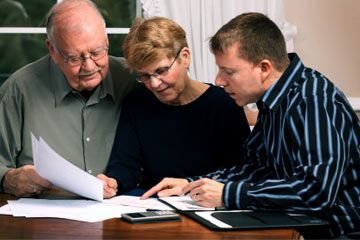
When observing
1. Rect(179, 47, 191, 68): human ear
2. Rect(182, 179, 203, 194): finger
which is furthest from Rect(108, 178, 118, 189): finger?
Rect(179, 47, 191, 68): human ear

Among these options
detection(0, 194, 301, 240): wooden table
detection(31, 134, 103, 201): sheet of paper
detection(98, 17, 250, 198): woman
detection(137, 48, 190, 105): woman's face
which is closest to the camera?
detection(0, 194, 301, 240): wooden table

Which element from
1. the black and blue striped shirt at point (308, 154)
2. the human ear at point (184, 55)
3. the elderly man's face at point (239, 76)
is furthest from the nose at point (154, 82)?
the black and blue striped shirt at point (308, 154)

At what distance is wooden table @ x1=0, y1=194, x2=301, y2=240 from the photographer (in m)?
1.52

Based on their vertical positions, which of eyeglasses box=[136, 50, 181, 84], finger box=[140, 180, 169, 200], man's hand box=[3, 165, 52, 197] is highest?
eyeglasses box=[136, 50, 181, 84]

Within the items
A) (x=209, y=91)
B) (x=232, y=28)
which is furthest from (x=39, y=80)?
(x=232, y=28)

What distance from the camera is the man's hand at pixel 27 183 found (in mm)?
1945

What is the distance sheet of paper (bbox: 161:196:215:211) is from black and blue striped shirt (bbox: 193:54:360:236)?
0.09m

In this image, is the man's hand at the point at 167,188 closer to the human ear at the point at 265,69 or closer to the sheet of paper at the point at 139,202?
the sheet of paper at the point at 139,202

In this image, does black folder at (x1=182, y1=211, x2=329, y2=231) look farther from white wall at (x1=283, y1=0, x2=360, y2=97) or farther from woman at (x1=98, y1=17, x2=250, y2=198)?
white wall at (x1=283, y1=0, x2=360, y2=97)

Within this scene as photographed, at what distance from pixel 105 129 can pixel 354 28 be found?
5.06 feet

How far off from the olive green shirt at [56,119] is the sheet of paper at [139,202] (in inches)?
15.0

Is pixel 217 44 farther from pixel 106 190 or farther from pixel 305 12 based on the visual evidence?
pixel 305 12

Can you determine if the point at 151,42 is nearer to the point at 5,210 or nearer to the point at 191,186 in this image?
the point at 191,186

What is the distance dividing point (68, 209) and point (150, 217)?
0.85 feet
